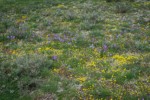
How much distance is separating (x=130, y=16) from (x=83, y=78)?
11.9 m

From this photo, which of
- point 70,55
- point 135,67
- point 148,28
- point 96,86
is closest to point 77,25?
point 148,28

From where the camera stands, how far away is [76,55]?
12.8 meters

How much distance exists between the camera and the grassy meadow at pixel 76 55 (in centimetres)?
970

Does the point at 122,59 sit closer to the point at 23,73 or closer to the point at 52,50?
the point at 52,50

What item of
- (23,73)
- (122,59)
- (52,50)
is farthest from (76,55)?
(23,73)

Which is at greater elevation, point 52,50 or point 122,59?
point 52,50

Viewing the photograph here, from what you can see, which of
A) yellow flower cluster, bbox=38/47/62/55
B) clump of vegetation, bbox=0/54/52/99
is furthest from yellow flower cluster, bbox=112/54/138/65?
clump of vegetation, bbox=0/54/52/99

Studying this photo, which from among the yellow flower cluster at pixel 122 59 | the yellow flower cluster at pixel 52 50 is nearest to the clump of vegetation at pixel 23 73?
the yellow flower cluster at pixel 52 50

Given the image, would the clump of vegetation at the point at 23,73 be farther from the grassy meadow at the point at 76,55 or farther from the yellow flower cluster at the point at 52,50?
the yellow flower cluster at the point at 52,50

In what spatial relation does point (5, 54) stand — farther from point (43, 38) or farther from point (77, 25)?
point (77, 25)

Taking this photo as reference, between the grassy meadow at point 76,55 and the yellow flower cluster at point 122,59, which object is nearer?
the grassy meadow at point 76,55

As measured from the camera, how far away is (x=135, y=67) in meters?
11.3

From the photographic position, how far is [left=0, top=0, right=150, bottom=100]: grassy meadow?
970 centimetres

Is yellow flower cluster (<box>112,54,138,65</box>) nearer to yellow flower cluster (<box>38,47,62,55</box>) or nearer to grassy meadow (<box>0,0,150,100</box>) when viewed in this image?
grassy meadow (<box>0,0,150,100</box>)
